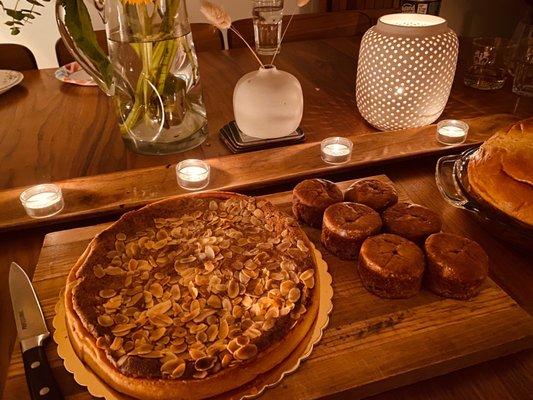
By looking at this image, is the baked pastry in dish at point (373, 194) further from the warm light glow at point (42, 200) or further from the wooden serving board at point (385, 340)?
the warm light glow at point (42, 200)

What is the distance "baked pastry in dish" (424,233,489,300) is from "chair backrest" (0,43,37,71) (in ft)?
5.58

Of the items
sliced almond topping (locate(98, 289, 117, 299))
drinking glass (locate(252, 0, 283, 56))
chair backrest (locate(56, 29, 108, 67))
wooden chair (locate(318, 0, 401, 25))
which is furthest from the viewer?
wooden chair (locate(318, 0, 401, 25))

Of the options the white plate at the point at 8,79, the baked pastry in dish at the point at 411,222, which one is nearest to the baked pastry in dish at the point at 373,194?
the baked pastry in dish at the point at 411,222

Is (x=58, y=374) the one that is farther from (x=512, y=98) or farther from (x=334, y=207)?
(x=512, y=98)

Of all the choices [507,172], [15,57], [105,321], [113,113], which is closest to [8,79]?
[15,57]

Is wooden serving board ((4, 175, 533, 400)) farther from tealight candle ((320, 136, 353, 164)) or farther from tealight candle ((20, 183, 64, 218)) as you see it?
tealight candle ((320, 136, 353, 164))

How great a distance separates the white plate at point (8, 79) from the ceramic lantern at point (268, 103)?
84 cm

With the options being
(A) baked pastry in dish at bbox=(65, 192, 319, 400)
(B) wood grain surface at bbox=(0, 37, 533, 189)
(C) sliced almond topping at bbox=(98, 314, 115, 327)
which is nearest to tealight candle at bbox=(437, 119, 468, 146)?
(B) wood grain surface at bbox=(0, 37, 533, 189)

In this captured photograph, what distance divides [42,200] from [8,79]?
85cm

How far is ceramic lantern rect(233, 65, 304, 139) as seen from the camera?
1.01 meters

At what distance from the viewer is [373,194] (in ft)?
2.76

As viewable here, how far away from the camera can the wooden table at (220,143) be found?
62 centimetres

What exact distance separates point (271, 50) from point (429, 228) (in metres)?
1.18

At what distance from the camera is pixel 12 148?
111 cm
